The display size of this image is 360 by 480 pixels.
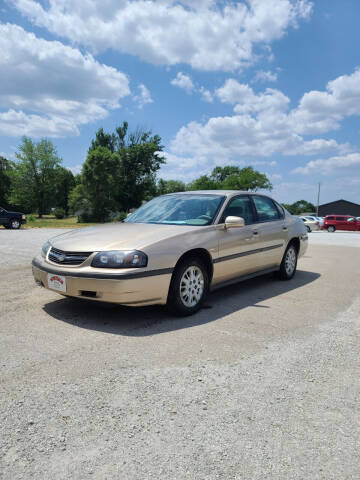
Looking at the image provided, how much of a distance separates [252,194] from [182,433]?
4.26 m

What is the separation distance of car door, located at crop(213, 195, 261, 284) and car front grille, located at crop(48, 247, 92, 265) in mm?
1611

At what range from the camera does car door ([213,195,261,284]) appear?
15.2ft

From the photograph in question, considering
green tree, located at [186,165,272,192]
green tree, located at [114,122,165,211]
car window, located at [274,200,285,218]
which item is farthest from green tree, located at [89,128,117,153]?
car window, located at [274,200,285,218]

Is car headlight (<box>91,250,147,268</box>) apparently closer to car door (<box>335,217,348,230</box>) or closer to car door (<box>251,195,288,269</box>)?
car door (<box>251,195,288,269</box>)

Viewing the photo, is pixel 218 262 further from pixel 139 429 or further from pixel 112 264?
pixel 139 429

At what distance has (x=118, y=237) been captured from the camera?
4047 mm

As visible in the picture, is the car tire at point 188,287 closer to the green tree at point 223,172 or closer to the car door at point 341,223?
the car door at point 341,223

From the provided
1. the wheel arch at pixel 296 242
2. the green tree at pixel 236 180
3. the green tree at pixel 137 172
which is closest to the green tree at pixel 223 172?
the green tree at pixel 236 180

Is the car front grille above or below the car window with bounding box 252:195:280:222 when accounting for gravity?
below

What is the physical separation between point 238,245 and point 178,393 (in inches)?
108

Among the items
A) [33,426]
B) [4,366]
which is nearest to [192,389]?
[33,426]

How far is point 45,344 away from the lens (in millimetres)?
3283

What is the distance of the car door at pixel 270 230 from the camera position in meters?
5.54

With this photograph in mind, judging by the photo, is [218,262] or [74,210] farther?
[74,210]
